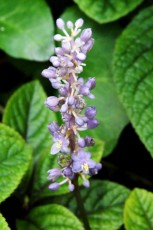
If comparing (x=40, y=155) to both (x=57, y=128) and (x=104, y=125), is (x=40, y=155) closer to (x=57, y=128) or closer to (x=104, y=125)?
(x=104, y=125)

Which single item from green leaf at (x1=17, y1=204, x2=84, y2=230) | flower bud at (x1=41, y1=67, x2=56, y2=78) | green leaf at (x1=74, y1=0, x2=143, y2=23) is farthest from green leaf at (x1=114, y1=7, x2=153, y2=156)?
flower bud at (x1=41, y1=67, x2=56, y2=78)

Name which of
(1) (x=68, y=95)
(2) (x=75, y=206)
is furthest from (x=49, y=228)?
(1) (x=68, y=95)

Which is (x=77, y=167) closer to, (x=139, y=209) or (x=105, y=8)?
(x=139, y=209)

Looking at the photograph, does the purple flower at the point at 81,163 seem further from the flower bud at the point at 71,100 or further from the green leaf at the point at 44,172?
the green leaf at the point at 44,172

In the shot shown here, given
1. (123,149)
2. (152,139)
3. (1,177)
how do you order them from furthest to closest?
(123,149) → (152,139) → (1,177)

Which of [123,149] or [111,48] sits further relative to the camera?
[123,149]

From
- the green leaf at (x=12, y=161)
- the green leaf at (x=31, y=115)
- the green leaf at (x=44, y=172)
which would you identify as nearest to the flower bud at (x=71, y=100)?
the green leaf at (x=12, y=161)
